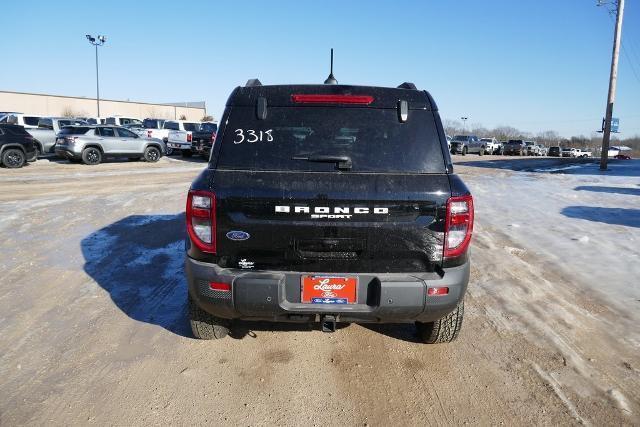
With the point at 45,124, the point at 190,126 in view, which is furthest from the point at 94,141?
the point at 190,126

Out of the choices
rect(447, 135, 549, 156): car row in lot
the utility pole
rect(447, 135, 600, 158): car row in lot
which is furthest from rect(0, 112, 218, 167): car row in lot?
rect(447, 135, 549, 156): car row in lot

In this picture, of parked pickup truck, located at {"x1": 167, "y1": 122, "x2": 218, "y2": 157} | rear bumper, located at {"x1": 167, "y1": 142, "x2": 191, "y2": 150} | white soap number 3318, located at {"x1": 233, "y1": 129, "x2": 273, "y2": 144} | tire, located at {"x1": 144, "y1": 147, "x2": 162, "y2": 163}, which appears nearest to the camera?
white soap number 3318, located at {"x1": 233, "y1": 129, "x2": 273, "y2": 144}

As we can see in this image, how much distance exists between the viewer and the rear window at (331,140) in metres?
2.98

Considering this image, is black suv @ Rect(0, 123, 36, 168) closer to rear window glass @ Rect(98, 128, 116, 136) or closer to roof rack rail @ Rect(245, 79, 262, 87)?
rear window glass @ Rect(98, 128, 116, 136)

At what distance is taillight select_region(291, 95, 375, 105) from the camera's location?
3.13 m

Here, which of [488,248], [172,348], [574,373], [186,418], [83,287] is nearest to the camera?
[186,418]

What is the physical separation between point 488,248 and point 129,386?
5286 millimetres

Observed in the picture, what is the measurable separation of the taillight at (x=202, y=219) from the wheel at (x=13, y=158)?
17.4 meters

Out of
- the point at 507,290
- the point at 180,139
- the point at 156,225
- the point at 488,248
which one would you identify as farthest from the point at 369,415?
the point at 180,139

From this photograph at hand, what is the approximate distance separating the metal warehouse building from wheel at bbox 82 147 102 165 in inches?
2089

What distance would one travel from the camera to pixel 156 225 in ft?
25.6

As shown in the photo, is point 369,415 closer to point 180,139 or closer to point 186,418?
point 186,418

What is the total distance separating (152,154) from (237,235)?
19.7 metres

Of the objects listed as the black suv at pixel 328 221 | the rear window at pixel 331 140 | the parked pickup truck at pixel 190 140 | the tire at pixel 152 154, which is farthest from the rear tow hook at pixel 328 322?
the parked pickup truck at pixel 190 140
